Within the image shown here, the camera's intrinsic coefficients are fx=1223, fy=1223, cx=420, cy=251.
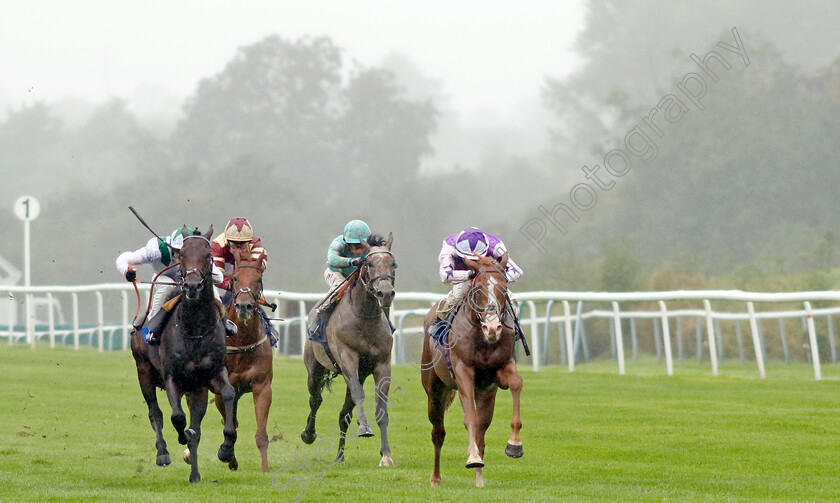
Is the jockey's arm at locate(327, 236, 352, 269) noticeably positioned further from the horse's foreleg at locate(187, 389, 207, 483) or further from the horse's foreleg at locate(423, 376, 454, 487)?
the horse's foreleg at locate(187, 389, 207, 483)

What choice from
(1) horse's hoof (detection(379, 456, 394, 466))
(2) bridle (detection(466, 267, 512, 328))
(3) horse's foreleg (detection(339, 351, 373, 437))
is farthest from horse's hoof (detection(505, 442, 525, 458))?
(1) horse's hoof (detection(379, 456, 394, 466))

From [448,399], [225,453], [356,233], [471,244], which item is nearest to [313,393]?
[356,233]

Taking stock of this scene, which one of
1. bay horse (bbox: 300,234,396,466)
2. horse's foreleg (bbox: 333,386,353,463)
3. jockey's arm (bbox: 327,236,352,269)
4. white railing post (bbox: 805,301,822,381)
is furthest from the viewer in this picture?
white railing post (bbox: 805,301,822,381)

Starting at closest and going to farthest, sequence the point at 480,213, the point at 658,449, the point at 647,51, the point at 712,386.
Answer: the point at 658,449
the point at 712,386
the point at 480,213
the point at 647,51

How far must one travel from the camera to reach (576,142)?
97.3ft

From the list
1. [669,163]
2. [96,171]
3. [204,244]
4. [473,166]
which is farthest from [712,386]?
[96,171]

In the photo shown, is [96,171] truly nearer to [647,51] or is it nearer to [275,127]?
[275,127]

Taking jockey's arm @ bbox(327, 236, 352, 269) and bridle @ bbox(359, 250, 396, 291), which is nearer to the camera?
bridle @ bbox(359, 250, 396, 291)

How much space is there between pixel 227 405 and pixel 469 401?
1695mm

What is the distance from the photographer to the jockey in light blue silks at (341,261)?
9898 mm

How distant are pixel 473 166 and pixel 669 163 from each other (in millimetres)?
5355

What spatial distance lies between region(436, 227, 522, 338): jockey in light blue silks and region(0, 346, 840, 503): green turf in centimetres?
124

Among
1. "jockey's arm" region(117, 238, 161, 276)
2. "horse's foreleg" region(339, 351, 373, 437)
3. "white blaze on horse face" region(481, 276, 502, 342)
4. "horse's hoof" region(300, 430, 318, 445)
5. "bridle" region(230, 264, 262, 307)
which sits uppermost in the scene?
"jockey's arm" region(117, 238, 161, 276)

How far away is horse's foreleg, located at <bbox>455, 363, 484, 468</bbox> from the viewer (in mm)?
7469
